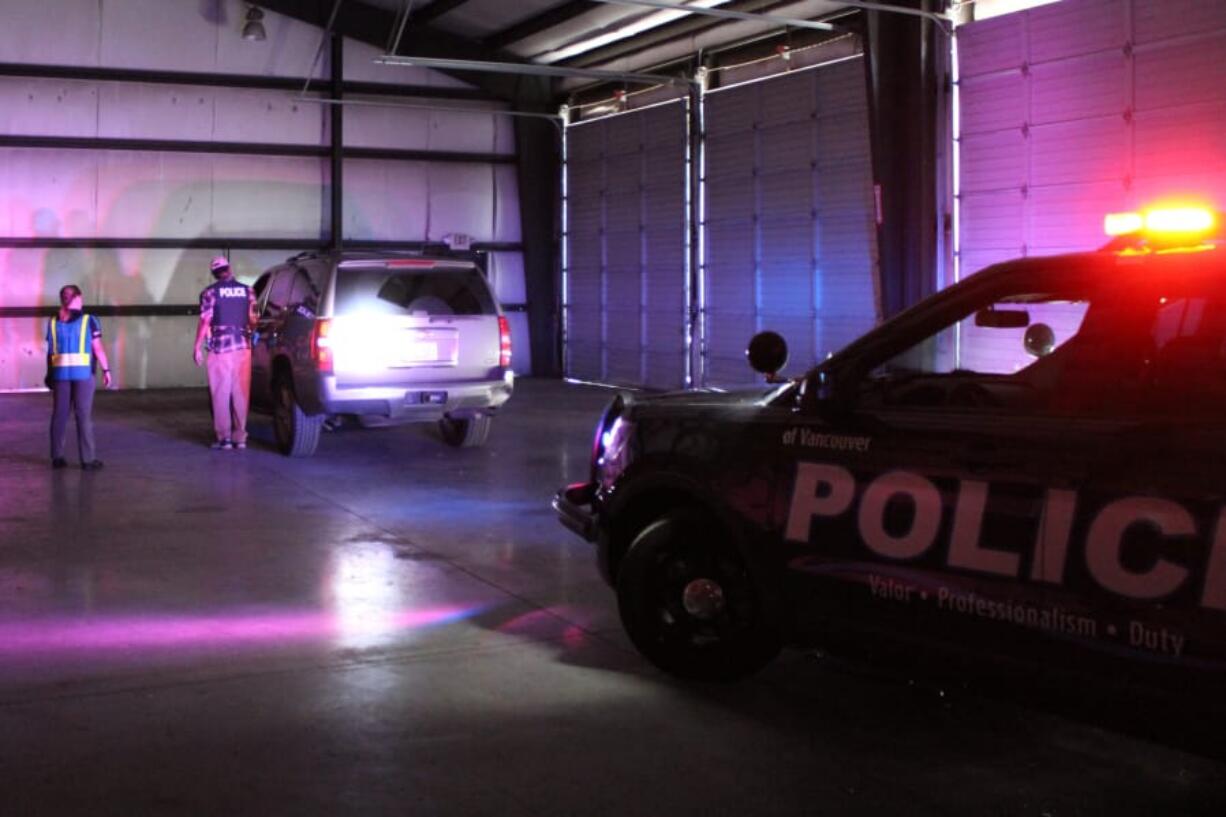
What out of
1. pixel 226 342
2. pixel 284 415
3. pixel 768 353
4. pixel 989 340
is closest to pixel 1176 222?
pixel 768 353

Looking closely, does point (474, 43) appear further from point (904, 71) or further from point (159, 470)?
point (159, 470)

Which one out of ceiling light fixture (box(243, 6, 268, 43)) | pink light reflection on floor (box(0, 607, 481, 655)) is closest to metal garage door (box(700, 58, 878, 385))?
ceiling light fixture (box(243, 6, 268, 43))

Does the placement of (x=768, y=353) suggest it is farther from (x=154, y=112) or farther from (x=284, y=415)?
(x=154, y=112)

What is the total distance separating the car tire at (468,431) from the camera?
1437 cm

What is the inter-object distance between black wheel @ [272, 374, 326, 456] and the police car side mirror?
925 centimetres

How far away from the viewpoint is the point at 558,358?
2545cm

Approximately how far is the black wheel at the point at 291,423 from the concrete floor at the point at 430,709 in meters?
3.95

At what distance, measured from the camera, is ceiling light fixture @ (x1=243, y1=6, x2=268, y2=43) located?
68.6 feet

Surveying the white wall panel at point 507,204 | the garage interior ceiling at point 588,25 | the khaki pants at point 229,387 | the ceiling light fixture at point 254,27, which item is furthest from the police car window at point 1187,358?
the white wall panel at point 507,204

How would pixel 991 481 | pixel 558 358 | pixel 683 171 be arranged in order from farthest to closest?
pixel 558 358, pixel 683 171, pixel 991 481

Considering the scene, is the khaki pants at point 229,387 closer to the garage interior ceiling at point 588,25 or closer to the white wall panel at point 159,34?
the garage interior ceiling at point 588,25

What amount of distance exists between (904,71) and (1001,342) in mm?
8824

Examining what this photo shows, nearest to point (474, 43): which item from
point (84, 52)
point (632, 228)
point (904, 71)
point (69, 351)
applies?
point (632, 228)

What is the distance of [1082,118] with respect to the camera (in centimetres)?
1385
